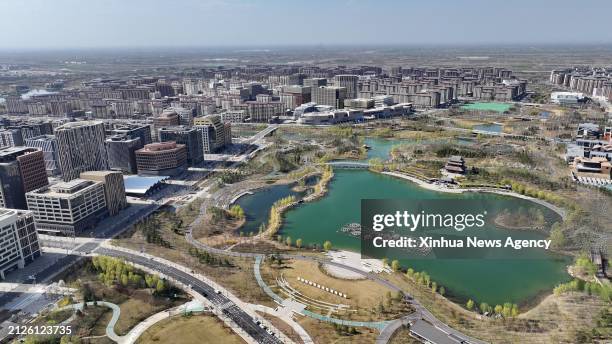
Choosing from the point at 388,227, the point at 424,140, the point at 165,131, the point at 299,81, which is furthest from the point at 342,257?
the point at 299,81

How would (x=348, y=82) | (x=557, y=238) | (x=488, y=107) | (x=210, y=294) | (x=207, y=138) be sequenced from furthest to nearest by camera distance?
(x=348, y=82), (x=488, y=107), (x=207, y=138), (x=557, y=238), (x=210, y=294)

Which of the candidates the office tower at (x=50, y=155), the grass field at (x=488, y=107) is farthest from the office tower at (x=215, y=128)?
the grass field at (x=488, y=107)

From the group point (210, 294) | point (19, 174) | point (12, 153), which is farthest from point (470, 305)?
point (12, 153)

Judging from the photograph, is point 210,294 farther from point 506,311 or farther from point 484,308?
point 506,311

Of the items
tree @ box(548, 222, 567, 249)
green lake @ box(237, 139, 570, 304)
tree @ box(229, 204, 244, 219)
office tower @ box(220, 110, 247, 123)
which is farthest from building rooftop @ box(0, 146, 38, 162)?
tree @ box(548, 222, 567, 249)

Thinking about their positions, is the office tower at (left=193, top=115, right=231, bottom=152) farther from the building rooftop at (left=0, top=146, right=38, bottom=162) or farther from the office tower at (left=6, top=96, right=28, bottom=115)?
the office tower at (left=6, top=96, right=28, bottom=115)

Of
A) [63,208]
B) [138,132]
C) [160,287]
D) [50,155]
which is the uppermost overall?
[138,132]

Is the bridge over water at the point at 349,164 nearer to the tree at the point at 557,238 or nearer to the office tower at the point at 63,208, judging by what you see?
the tree at the point at 557,238
